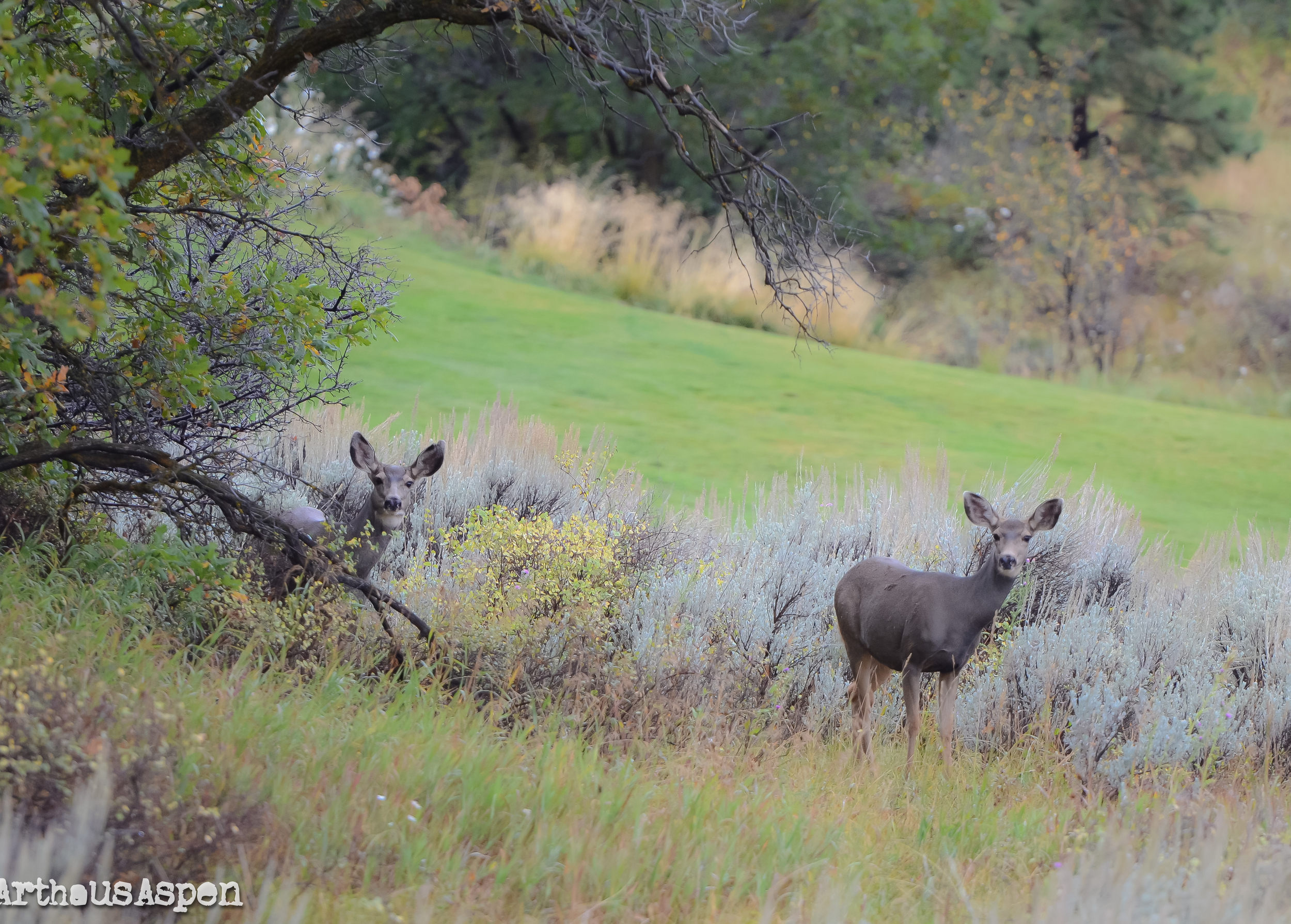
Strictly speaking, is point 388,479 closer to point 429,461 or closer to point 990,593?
point 429,461

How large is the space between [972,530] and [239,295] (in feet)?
16.3

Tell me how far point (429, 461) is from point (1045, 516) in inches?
116

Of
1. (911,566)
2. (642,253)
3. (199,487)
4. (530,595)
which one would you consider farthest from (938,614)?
(642,253)

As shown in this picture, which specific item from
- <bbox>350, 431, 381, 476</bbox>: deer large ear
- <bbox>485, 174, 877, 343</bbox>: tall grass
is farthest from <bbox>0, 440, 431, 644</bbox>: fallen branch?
<bbox>485, 174, 877, 343</bbox>: tall grass

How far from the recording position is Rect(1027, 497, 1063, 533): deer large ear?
18.7 ft

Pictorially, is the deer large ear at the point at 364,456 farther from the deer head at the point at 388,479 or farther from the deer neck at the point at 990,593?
the deer neck at the point at 990,593

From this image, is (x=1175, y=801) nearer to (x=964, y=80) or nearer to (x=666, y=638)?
(x=666, y=638)

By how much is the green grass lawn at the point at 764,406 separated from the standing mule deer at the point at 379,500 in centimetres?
405

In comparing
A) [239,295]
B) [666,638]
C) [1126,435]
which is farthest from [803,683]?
[1126,435]

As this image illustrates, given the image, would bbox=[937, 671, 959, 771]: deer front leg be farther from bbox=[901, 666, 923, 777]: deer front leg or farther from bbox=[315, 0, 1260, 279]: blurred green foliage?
bbox=[315, 0, 1260, 279]: blurred green foliage

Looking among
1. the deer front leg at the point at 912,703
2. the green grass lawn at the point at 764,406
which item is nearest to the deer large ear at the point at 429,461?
the deer front leg at the point at 912,703

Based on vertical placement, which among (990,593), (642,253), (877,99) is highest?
(877,99)

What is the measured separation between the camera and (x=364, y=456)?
6199mm

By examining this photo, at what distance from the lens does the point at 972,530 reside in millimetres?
8258
